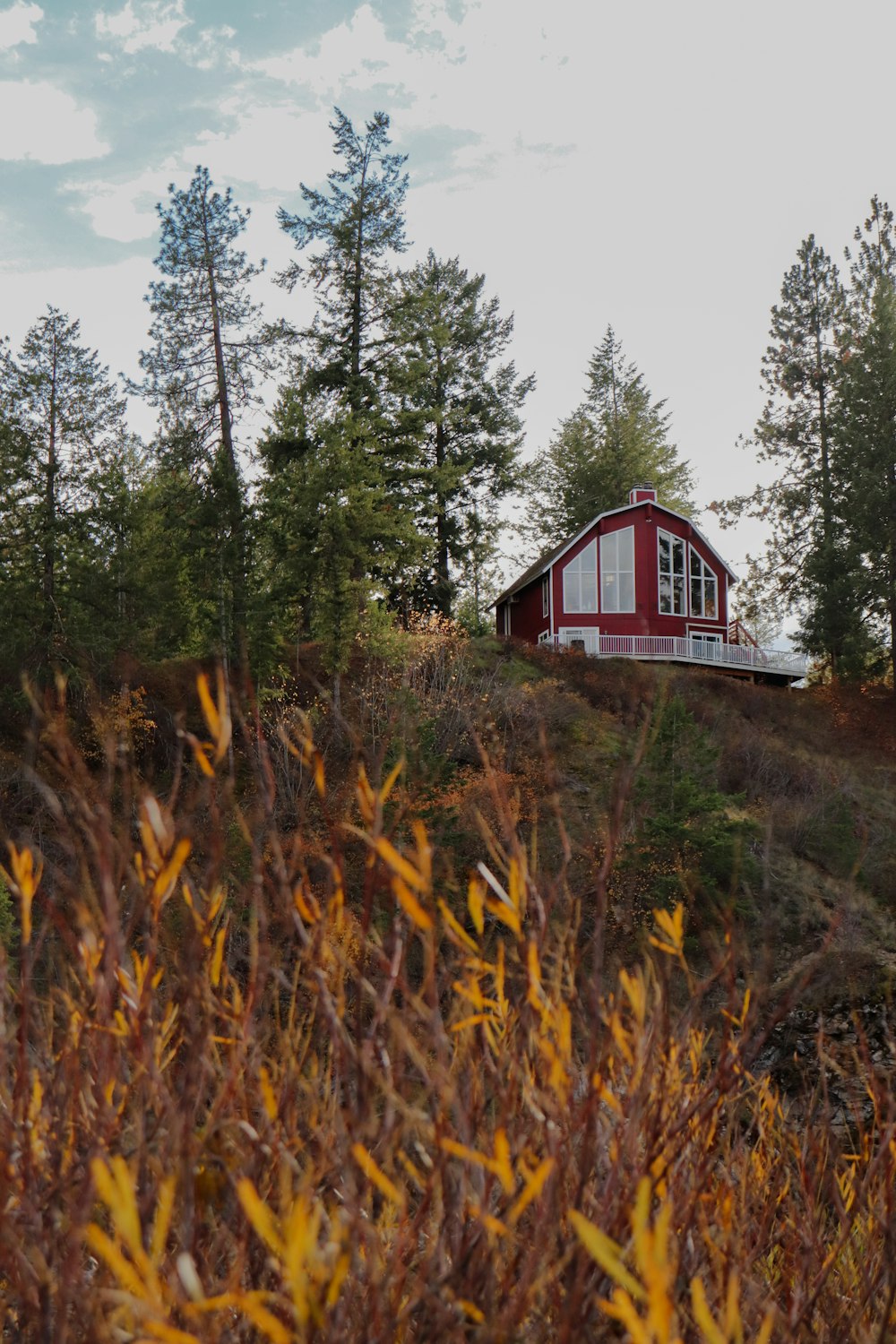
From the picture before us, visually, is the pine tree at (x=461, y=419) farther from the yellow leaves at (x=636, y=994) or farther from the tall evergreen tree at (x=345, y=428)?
the yellow leaves at (x=636, y=994)

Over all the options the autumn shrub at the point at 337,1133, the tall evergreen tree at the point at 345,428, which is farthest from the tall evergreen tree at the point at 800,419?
the autumn shrub at the point at 337,1133

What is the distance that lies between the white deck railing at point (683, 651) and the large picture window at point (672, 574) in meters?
1.27

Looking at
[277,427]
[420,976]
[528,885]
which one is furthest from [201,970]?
[277,427]

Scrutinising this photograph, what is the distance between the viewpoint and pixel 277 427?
2097cm

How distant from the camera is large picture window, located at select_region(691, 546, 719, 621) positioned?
1280 inches

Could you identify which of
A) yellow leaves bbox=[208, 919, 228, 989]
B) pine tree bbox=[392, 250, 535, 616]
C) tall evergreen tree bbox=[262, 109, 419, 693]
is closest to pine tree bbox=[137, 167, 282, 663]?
tall evergreen tree bbox=[262, 109, 419, 693]

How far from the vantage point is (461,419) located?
34.3 metres

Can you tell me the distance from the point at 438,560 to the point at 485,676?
13374 millimetres

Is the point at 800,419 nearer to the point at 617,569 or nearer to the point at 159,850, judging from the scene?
the point at 617,569

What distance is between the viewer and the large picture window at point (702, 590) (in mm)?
32500

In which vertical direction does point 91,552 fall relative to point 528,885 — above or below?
above

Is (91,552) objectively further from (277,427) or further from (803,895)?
(803,895)

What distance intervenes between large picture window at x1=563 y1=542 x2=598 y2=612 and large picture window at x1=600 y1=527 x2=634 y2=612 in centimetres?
26

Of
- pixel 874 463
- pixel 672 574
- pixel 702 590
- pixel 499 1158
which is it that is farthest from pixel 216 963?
pixel 702 590
